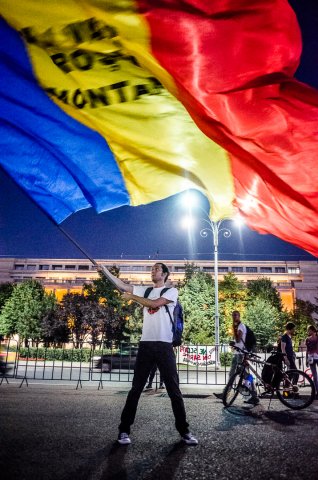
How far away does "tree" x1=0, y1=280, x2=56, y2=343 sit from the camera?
158 ft

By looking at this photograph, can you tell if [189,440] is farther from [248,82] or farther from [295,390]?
[295,390]

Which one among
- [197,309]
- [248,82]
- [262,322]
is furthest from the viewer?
[262,322]

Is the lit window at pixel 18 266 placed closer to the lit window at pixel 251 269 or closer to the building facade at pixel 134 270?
the building facade at pixel 134 270

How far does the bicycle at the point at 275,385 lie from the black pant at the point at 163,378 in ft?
11.1

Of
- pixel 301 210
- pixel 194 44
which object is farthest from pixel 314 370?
pixel 194 44

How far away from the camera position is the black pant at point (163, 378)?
4293 mm

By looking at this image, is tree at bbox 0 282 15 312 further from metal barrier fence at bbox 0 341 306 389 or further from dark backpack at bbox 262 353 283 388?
dark backpack at bbox 262 353 283 388

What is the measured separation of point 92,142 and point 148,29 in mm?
2057

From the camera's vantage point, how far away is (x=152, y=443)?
4.39 meters

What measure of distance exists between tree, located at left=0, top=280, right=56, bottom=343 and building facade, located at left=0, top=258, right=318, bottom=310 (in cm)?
2411

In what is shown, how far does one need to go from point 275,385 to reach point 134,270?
80.7 meters

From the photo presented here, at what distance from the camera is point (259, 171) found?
4770mm

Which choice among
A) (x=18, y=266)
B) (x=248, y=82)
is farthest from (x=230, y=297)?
(x=18, y=266)

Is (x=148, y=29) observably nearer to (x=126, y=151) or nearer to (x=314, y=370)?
(x=126, y=151)
